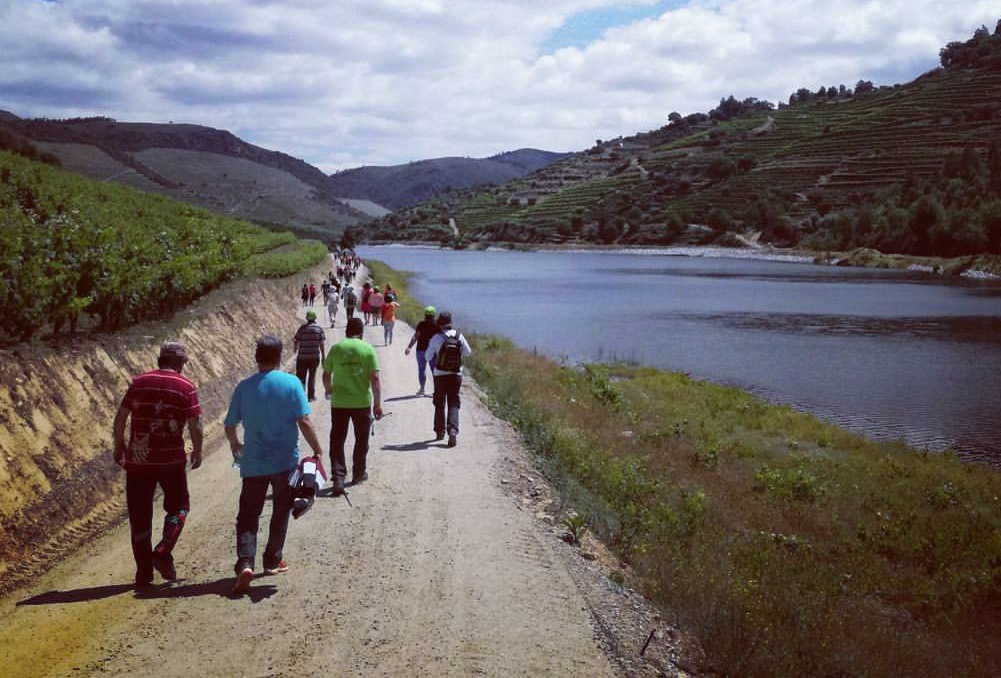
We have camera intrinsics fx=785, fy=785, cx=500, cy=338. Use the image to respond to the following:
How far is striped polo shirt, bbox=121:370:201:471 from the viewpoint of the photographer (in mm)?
6910

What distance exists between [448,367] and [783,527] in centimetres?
678

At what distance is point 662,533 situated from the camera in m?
11.6

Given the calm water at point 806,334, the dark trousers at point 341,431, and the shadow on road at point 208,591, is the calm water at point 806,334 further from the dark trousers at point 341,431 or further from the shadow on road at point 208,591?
the shadow on road at point 208,591

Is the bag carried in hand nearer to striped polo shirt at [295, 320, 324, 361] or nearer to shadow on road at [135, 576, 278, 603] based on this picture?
shadow on road at [135, 576, 278, 603]

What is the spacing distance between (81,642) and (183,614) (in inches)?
31.1

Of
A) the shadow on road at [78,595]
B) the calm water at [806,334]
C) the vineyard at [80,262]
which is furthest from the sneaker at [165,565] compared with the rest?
the calm water at [806,334]

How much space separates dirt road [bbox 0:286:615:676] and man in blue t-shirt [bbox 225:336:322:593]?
2.02ft

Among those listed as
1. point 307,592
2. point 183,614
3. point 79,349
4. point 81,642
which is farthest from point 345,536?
point 79,349

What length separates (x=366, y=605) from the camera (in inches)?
278

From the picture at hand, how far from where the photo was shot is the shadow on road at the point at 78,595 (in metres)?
7.48

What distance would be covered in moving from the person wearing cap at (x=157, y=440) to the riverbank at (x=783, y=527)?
4.95 metres

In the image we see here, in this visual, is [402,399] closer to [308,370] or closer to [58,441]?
[308,370]

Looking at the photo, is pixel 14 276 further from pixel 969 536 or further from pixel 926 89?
pixel 926 89

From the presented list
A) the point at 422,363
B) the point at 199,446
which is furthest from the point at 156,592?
the point at 422,363
